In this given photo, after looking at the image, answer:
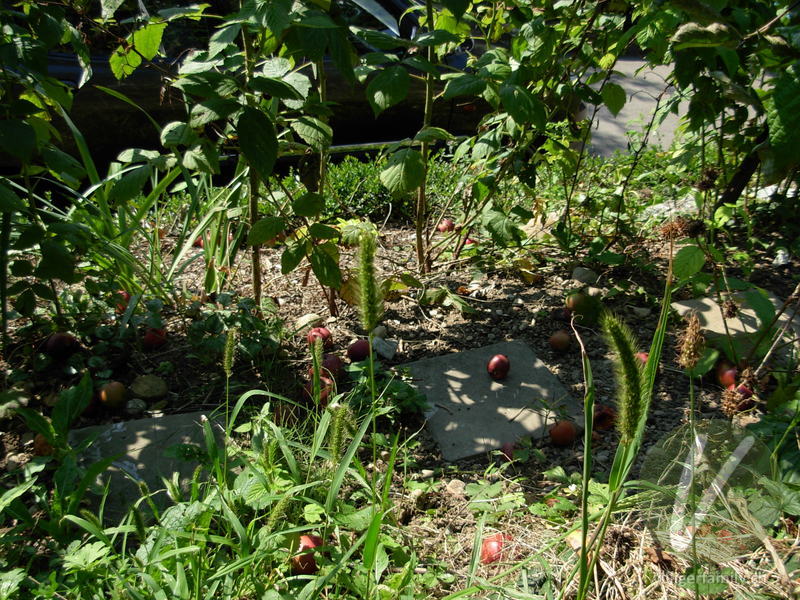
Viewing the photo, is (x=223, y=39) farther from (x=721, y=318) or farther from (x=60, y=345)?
(x=721, y=318)

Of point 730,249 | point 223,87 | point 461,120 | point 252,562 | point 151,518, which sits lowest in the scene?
point 151,518

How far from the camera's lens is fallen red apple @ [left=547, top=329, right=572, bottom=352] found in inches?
105

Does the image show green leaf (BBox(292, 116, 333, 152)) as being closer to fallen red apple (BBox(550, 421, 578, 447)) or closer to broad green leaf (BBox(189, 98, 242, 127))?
broad green leaf (BBox(189, 98, 242, 127))

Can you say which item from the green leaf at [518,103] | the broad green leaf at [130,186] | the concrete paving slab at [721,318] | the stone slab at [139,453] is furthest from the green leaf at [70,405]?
the concrete paving slab at [721,318]

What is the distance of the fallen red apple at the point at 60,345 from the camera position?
241 centimetres

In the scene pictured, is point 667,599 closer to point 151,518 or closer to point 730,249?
point 151,518

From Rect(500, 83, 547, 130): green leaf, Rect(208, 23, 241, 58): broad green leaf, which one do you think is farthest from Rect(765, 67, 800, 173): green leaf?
Rect(208, 23, 241, 58): broad green leaf

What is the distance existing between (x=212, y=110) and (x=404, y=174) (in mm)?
711

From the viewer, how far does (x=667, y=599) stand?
1556 millimetres

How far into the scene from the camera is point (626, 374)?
104 centimetres

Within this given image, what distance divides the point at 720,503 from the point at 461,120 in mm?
3493

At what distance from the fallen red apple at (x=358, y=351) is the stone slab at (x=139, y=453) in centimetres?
60

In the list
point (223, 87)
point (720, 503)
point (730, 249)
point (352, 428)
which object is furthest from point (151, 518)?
point (730, 249)

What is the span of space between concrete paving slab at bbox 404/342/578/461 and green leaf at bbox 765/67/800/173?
43.2 inches
